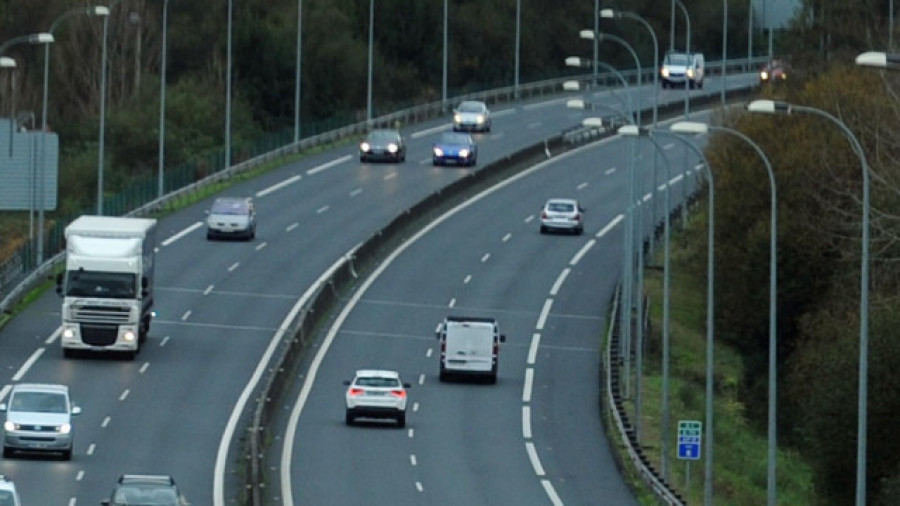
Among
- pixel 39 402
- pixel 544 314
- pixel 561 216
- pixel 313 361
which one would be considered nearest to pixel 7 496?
pixel 39 402

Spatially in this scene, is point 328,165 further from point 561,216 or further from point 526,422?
point 526,422

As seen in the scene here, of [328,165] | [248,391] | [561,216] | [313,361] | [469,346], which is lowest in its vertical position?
[313,361]

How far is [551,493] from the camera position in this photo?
54.5m

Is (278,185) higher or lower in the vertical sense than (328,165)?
lower

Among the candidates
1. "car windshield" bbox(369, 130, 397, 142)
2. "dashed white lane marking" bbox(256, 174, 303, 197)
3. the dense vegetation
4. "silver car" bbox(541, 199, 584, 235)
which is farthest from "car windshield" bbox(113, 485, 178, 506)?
"car windshield" bbox(369, 130, 397, 142)

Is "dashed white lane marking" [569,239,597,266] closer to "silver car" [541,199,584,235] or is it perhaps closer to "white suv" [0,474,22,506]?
"silver car" [541,199,584,235]

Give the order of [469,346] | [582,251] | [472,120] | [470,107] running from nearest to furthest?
[469,346] → [582,251] → [472,120] → [470,107]

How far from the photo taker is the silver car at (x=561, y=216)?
319 ft

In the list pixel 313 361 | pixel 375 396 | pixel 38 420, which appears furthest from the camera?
pixel 313 361

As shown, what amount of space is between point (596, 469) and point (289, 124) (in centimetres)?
9087

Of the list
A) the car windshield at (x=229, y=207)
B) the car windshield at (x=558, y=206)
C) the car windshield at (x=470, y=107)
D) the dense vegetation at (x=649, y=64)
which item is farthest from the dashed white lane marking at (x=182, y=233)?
the car windshield at (x=470, y=107)

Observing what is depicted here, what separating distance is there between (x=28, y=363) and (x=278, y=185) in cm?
3949

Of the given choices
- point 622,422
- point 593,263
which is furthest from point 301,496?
point 593,263

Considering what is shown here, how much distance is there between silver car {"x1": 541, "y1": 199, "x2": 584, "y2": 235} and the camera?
319 ft
